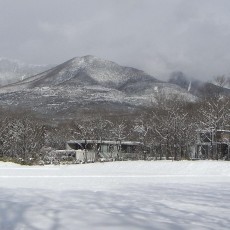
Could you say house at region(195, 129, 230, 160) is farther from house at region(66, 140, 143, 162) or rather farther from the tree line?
house at region(66, 140, 143, 162)

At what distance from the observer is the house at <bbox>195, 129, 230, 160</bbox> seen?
5112 centimetres

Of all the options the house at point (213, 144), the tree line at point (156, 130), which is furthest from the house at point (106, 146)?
the house at point (213, 144)

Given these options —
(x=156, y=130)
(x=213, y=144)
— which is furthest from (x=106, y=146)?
(x=213, y=144)

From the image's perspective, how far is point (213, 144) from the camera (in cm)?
5225

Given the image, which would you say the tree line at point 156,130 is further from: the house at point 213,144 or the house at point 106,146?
the house at point 106,146

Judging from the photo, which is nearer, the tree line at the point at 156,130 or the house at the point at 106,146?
the tree line at the point at 156,130

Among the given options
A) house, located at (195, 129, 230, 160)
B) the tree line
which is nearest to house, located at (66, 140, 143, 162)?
the tree line

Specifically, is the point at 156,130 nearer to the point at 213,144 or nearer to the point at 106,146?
the point at 213,144

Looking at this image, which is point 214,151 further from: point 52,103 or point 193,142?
point 52,103

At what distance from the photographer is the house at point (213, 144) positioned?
5112 cm

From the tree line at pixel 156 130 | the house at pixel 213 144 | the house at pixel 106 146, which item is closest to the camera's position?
the house at pixel 213 144

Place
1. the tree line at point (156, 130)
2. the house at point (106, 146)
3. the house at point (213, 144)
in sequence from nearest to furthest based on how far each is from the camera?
the house at point (213, 144) → the tree line at point (156, 130) → the house at point (106, 146)

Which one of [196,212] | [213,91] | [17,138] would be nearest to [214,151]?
[213,91]

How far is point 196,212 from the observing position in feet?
26.5
